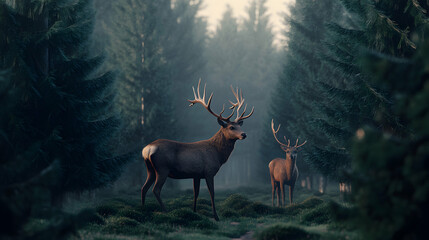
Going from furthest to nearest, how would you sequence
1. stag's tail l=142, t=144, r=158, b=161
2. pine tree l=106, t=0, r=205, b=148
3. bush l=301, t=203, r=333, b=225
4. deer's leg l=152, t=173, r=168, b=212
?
pine tree l=106, t=0, r=205, b=148, stag's tail l=142, t=144, r=158, b=161, deer's leg l=152, t=173, r=168, b=212, bush l=301, t=203, r=333, b=225

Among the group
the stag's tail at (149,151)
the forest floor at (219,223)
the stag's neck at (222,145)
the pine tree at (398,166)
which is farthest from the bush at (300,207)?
the pine tree at (398,166)

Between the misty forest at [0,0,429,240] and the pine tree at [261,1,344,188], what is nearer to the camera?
the misty forest at [0,0,429,240]

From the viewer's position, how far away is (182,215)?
1141 cm

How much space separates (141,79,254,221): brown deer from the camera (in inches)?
493

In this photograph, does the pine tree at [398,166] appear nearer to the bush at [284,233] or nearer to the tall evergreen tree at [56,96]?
the bush at [284,233]

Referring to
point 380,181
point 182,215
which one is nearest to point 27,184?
point 380,181

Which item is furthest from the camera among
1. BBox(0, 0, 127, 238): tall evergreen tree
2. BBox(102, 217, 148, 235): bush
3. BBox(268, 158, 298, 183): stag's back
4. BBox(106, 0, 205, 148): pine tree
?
BBox(106, 0, 205, 148): pine tree

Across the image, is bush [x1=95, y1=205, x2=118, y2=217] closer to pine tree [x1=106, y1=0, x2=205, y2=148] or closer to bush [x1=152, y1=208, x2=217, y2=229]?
bush [x1=152, y1=208, x2=217, y2=229]

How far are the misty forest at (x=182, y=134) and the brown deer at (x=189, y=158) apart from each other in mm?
36

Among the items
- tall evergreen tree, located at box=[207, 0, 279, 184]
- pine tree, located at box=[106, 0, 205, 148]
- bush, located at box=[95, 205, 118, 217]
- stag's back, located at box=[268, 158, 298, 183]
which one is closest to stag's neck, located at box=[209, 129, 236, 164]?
bush, located at box=[95, 205, 118, 217]

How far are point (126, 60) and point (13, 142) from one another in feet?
59.9

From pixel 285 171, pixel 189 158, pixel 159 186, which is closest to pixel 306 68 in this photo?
pixel 285 171

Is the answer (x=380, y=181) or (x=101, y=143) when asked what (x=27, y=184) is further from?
(x=101, y=143)

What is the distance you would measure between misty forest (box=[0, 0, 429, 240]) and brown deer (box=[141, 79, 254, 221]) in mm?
36
